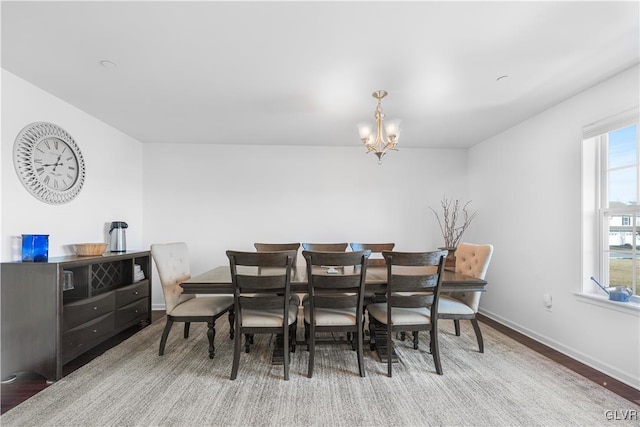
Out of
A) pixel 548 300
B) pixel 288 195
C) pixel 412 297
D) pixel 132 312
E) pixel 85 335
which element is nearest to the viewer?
pixel 412 297

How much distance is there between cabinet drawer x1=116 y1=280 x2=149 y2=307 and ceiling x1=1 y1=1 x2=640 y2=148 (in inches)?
74.4

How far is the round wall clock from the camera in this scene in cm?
261

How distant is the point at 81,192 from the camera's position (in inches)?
130

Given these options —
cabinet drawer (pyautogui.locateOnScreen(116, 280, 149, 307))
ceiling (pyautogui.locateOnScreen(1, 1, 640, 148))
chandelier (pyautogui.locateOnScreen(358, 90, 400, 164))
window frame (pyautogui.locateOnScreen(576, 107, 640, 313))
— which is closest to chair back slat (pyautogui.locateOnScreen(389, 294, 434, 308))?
chandelier (pyautogui.locateOnScreen(358, 90, 400, 164))

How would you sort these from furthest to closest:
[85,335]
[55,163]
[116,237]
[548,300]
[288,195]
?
[288,195], [116,237], [548,300], [55,163], [85,335]

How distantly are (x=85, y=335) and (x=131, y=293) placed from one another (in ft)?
2.40

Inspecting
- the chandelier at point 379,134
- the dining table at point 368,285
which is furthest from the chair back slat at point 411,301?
the chandelier at point 379,134

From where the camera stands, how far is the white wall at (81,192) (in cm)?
248

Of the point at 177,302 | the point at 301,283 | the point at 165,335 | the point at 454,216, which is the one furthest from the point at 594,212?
the point at 165,335

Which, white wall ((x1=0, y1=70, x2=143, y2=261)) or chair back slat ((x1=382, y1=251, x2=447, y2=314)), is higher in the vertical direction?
white wall ((x1=0, y1=70, x2=143, y2=261))

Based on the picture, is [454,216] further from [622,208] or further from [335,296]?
[335,296]

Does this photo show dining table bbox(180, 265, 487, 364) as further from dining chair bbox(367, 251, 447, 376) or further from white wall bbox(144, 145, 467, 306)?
white wall bbox(144, 145, 467, 306)

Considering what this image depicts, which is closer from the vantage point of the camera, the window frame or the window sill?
the window sill

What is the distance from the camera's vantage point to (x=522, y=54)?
2.19 metres
